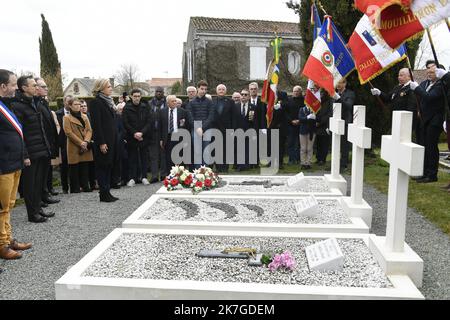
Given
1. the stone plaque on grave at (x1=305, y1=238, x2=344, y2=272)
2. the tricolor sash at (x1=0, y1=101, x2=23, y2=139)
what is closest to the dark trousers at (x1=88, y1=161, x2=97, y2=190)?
the tricolor sash at (x1=0, y1=101, x2=23, y2=139)

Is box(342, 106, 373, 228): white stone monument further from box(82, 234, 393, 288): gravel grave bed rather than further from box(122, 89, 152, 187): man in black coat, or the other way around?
box(122, 89, 152, 187): man in black coat

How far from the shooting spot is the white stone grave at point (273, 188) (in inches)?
235

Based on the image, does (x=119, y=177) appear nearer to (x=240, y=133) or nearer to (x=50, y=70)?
(x=240, y=133)

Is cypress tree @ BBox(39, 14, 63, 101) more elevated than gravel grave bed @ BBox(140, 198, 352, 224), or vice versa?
cypress tree @ BBox(39, 14, 63, 101)

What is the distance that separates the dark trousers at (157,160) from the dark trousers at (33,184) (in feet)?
10.0

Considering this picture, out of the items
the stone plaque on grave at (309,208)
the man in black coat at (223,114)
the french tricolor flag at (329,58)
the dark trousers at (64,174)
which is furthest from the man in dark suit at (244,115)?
the stone plaque on grave at (309,208)

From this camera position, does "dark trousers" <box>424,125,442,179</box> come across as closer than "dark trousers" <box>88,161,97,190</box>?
Yes

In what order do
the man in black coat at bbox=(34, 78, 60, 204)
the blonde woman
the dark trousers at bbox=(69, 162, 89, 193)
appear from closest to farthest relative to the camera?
the man in black coat at bbox=(34, 78, 60, 204) → the blonde woman → the dark trousers at bbox=(69, 162, 89, 193)

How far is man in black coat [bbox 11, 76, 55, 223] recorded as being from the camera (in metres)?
5.33

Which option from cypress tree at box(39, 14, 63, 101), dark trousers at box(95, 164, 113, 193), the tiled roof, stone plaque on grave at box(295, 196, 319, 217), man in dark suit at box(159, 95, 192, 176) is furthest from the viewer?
cypress tree at box(39, 14, 63, 101)

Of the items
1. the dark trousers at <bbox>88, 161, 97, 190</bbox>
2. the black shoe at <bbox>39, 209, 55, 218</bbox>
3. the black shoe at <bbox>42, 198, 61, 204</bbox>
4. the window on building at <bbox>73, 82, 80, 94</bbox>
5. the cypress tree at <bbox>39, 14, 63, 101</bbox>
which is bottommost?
the black shoe at <bbox>42, 198, 61, 204</bbox>

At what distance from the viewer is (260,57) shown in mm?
26625

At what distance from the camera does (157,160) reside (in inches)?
343
